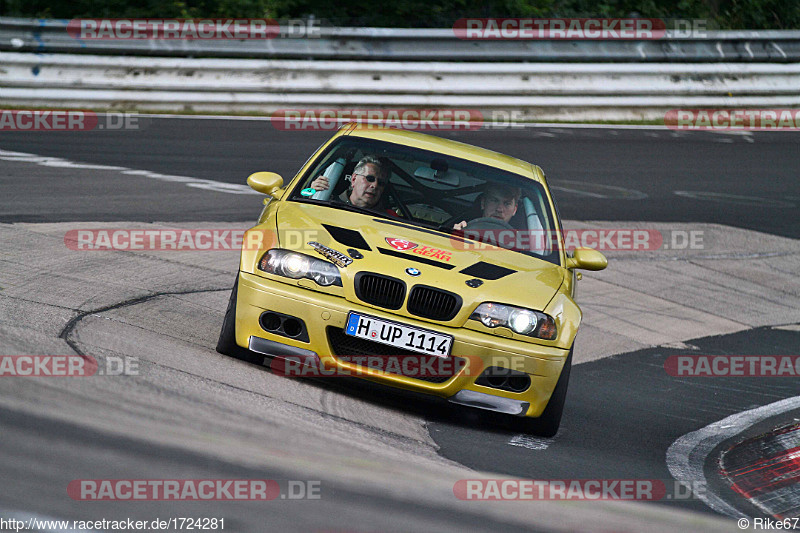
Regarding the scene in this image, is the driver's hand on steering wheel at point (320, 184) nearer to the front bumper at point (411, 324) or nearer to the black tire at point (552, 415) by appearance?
the front bumper at point (411, 324)

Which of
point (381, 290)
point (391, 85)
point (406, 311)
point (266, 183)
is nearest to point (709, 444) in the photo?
point (406, 311)

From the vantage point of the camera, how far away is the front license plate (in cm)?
545

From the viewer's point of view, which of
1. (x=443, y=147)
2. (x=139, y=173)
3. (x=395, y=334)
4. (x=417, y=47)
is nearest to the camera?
(x=395, y=334)

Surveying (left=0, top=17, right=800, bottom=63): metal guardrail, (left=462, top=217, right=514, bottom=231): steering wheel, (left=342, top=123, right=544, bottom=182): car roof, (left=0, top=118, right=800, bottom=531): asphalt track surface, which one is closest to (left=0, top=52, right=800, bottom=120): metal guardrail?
(left=0, top=17, right=800, bottom=63): metal guardrail

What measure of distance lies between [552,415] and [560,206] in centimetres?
682

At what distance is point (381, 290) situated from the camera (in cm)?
554

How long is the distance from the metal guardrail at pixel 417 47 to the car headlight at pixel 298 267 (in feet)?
35.6

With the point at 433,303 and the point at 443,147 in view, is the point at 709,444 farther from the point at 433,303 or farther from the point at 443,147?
the point at 443,147

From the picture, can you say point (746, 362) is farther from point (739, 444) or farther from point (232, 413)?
point (232, 413)

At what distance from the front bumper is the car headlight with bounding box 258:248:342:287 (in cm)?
7

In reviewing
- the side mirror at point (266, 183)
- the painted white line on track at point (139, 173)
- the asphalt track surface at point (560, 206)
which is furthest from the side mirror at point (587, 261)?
the painted white line on track at point (139, 173)

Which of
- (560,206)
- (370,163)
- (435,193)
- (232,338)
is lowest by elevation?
(560,206)

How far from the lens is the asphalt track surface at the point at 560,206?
3.90 m

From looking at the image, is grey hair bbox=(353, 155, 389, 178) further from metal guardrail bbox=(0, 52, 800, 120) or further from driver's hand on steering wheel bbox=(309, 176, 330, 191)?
metal guardrail bbox=(0, 52, 800, 120)
